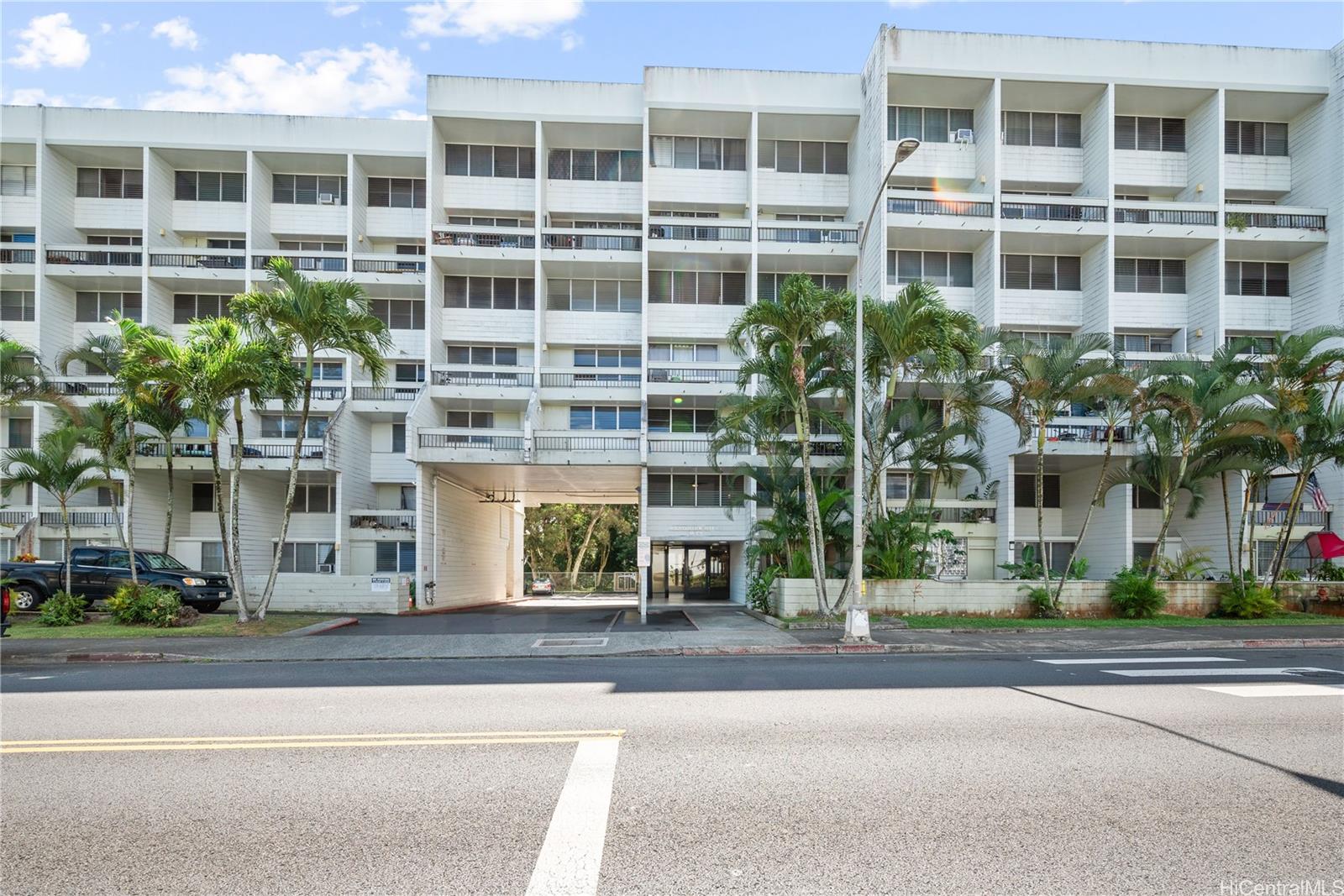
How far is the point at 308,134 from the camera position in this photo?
32094 mm

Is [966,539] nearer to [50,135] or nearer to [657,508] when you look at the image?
[657,508]

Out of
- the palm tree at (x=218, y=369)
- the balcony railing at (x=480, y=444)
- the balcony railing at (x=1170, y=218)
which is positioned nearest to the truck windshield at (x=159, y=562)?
the palm tree at (x=218, y=369)

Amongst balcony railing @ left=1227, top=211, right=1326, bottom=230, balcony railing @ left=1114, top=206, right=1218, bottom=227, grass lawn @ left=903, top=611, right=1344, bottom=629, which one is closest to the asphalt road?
grass lawn @ left=903, top=611, right=1344, bottom=629

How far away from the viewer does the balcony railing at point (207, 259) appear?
3155 centimetres

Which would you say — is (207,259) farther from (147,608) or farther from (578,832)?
(578,832)

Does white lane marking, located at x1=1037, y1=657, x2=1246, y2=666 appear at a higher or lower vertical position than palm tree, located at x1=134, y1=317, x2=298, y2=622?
lower

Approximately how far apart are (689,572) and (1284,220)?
81.3 feet

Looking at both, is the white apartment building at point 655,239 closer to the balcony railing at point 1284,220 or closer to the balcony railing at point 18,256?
the balcony railing at point 1284,220

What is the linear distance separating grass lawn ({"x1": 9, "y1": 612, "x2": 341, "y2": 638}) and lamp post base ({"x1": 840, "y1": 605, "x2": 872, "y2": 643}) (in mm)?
11797

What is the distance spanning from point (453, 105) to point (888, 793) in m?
30.9

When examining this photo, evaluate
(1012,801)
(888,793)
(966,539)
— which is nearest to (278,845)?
(888,793)

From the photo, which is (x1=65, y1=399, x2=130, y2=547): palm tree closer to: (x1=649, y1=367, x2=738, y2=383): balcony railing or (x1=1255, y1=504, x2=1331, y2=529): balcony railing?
(x1=649, y1=367, x2=738, y2=383): balcony railing

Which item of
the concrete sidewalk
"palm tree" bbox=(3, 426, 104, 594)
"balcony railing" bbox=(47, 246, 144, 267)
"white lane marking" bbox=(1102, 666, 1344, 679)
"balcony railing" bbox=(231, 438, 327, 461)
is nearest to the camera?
"white lane marking" bbox=(1102, 666, 1344, 679)

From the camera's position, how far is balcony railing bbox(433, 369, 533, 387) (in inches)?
1217
